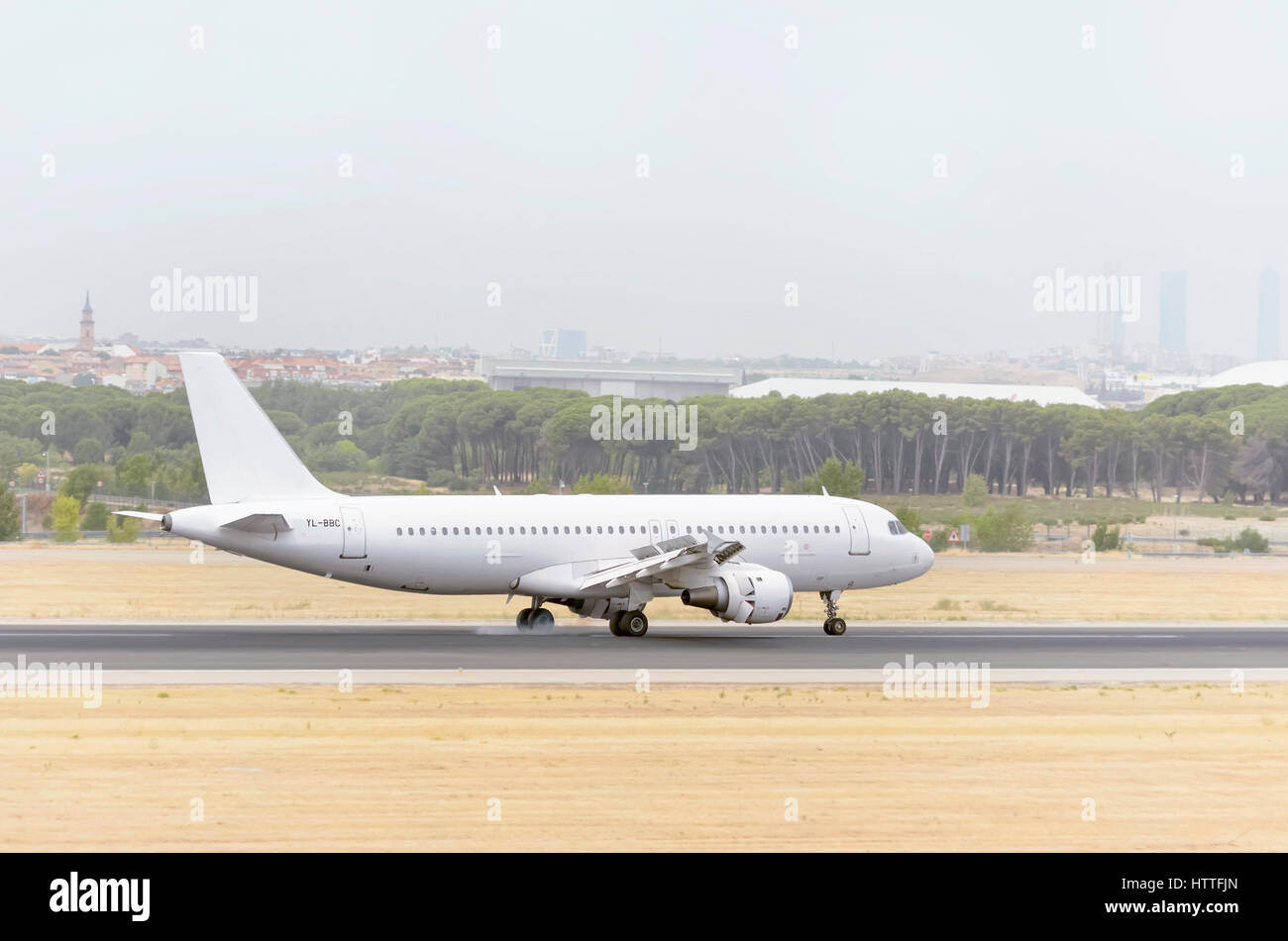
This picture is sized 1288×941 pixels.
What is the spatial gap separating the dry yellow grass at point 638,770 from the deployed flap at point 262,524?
928 centimetres

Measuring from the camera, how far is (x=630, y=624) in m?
40.2

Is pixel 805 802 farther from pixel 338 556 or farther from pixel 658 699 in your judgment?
pixel 338 556

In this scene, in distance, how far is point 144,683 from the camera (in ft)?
95.1

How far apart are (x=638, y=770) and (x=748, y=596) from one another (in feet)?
56.9

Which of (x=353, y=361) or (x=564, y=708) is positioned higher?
(x=353, y=361)

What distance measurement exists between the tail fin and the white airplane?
0.04m

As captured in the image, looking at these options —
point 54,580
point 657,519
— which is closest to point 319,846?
point 657,519

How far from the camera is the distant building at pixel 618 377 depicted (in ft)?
558

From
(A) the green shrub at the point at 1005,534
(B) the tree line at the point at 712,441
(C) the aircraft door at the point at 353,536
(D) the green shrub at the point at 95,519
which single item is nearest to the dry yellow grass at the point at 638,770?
(C) the aircraft door at the point at 353,536

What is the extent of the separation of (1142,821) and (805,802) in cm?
403

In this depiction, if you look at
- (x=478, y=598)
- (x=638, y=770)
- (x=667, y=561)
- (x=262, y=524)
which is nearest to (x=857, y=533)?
(x=667, y=561)

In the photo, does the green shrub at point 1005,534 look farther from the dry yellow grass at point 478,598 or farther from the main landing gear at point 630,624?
the main landing gear at point 630,624

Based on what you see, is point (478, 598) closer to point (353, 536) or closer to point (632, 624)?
point (632, 624)

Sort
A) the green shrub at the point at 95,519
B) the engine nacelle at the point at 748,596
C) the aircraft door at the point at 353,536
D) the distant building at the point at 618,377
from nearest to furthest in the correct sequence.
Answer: the aircraft door at the point at 353,536
the engine nacelle at the point at 748,596
the green shrub at the point at 95,519
the distant building at the point at 618,377
